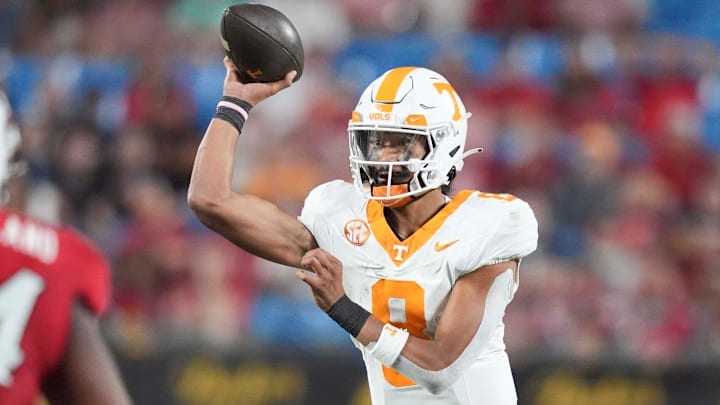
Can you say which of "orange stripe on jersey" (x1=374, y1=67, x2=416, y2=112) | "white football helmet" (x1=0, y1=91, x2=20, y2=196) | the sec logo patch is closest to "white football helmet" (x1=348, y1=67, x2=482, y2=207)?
"orange stripe on jersey" (x1=374, y1=67, x2=416, y2=112)

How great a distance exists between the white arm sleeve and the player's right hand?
83 centimetres

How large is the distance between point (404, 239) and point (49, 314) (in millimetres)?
1497

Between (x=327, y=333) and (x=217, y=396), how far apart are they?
71 centimetres

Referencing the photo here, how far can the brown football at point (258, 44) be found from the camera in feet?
11.0

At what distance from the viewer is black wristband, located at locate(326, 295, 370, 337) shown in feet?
10.3

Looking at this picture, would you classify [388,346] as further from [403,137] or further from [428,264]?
[403,137]

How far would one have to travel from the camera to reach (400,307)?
3.29 meters

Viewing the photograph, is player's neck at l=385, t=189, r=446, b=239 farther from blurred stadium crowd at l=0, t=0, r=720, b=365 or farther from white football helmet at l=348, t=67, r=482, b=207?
blurred stadium crowd at l=0, t=0, r=720, b=365

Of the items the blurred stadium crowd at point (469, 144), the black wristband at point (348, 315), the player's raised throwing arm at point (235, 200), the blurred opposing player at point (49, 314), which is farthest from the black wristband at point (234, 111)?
the blurred stadium crowd at point (469, 144)

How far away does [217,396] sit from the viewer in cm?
621

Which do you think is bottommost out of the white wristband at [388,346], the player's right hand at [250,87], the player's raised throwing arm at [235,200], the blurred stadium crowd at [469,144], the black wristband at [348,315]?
the blurred stadium crowd at [469,144]

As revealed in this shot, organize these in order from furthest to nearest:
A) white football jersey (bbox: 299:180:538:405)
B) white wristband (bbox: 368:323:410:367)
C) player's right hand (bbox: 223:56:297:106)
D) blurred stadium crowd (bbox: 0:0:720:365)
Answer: blurred stadium crowd (bbox: 0:0:720:365) < player's right hand (bbox: 223:56:297:106) < white football jersey (bbox: 299:180:538:405) < white wristband (bbox: 368:323:410:367)

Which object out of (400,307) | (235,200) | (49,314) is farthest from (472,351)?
(49,314)

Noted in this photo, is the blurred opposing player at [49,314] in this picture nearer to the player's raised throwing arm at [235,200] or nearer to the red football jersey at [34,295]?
the red football jersey at [34,295]
